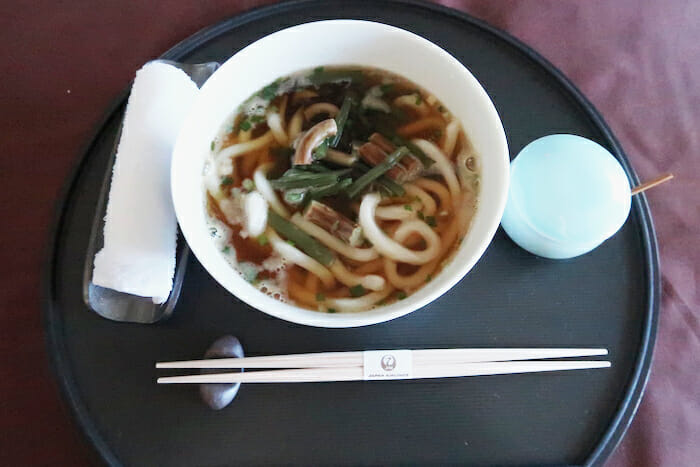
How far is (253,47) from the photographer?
2.55 feet

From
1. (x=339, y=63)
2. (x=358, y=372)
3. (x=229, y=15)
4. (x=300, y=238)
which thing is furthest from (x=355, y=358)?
(x=229, y=15)

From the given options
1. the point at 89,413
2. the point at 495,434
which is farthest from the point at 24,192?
the point at 495,434

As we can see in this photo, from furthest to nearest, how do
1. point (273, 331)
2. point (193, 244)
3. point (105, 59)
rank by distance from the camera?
point (105, 59) → point (273, 331) → point (193, 244)

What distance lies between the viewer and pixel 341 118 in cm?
89

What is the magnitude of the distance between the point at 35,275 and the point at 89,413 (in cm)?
30

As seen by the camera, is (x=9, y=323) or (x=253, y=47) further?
(x=9, y=323)

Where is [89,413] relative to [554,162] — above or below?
below

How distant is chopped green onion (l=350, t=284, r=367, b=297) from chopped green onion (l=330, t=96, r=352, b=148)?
22cm

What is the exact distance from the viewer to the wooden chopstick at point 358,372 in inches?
29.9

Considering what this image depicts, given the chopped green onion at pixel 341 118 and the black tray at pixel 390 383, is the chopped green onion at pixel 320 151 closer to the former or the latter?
the chopped green onion at pixel 341 118

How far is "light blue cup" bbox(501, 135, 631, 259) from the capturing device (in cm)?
78

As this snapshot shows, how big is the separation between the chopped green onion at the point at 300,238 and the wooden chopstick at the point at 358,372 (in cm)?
16

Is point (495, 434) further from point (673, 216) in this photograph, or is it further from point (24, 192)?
point (24, 192)

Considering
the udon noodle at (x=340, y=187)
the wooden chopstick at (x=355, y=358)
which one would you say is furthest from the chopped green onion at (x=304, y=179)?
the wooden chopstick at (x=355, y=358)
